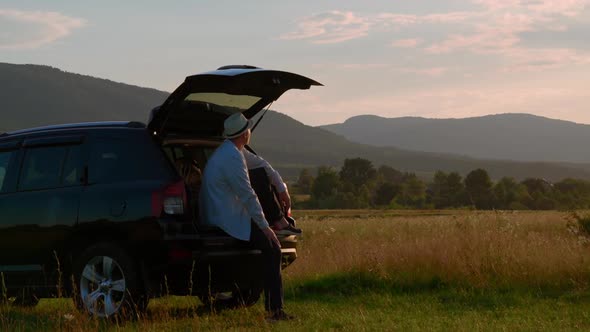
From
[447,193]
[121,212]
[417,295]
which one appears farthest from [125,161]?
[447,193]

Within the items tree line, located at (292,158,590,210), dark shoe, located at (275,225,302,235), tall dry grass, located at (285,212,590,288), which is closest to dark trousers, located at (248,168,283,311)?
dark shoe, located at (275,225,302,235)

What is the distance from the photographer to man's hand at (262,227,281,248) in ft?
26.4

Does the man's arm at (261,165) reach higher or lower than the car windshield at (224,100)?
lower

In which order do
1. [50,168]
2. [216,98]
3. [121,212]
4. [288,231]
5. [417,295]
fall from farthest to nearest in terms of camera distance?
[417,295] → [216,98] → [288,231] → [50,168] → [121,212]

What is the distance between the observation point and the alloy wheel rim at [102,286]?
25.9 feet

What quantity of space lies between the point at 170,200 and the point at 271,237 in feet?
3.42

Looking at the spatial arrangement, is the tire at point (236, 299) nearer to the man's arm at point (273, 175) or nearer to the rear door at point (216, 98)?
the man's arm at point (273, 175)

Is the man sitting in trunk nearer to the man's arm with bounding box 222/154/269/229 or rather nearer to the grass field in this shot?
the man's arm with bounding box 222/154/269/229

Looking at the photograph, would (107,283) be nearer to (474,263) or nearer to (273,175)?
(273,175)

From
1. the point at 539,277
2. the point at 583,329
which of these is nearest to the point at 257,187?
the point at 583,329

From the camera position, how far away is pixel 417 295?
1052 cm

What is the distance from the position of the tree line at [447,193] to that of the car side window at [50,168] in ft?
291

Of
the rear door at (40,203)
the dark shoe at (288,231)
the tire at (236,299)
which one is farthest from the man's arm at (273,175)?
the rear door at (40,203)

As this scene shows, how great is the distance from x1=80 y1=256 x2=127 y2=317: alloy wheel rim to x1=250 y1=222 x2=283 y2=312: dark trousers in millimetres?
1292
